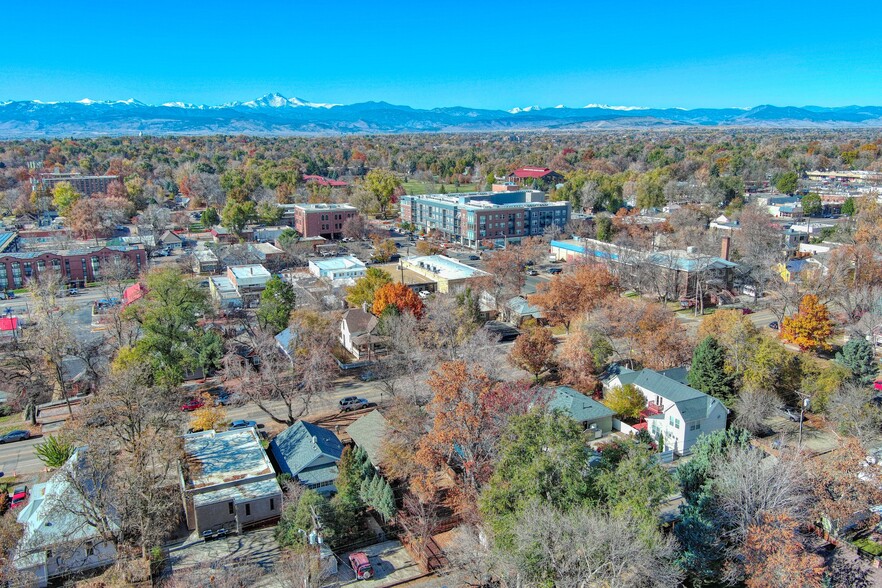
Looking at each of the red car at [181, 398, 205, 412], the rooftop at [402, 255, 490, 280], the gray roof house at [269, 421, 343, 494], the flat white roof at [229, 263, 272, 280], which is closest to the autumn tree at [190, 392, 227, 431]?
the red car at [181, 398, 205, 412]

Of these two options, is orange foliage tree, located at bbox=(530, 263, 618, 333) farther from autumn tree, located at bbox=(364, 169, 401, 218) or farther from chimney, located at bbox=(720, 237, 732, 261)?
autumn tree, located at bbox=(364, 169, 401, 218)

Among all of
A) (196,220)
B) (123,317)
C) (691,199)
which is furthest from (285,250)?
(691,199)

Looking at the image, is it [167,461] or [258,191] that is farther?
[258,191]

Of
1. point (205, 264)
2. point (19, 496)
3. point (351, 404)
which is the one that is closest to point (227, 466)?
point (19, 496)

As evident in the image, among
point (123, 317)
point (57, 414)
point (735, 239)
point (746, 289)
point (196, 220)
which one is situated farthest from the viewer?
point (196, 220)

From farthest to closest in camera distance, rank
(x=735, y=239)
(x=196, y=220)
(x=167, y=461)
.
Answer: (x=196, y=220) → (x=735, y=239) → (x=167, y=461)

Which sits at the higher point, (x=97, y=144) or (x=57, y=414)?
(x=97, y=144)

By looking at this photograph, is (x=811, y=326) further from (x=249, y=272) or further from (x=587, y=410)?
(x=249, y=272)

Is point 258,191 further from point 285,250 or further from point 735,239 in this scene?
point 735,239
